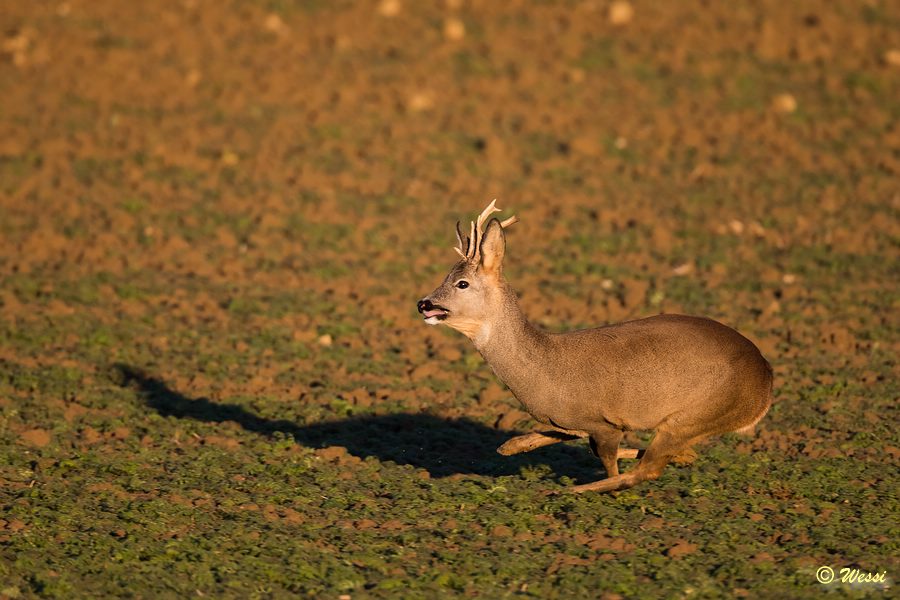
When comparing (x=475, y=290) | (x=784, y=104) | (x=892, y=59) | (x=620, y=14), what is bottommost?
(x=475, y=290)

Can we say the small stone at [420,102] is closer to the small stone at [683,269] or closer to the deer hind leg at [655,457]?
the small stone at [683,269]

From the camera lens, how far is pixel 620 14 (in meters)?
23.8

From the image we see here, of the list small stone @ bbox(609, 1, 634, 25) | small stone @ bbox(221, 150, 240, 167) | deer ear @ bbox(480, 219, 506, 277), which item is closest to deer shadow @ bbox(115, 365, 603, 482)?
deer ear @ bbox(480, 219, 506, 277)

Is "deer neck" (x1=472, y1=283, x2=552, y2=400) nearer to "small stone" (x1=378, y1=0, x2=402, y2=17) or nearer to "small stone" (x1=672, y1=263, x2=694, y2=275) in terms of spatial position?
"small stone" (x1=672, y1=263, x2=694, y2=275)

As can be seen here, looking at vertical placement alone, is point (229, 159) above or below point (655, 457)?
above

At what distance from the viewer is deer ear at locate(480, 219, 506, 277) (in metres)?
9.44

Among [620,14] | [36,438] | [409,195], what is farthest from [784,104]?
[36,438]

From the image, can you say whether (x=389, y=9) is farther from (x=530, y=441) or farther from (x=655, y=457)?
(x=655, y=457)

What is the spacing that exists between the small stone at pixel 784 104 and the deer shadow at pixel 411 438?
11.0 m

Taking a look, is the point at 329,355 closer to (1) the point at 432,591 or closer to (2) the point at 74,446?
(2) the point at 74,446

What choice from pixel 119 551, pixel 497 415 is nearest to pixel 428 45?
pixel 497 415

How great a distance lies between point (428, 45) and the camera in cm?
2305

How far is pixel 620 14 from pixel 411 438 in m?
14.3

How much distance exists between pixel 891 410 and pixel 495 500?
4.05 meters
